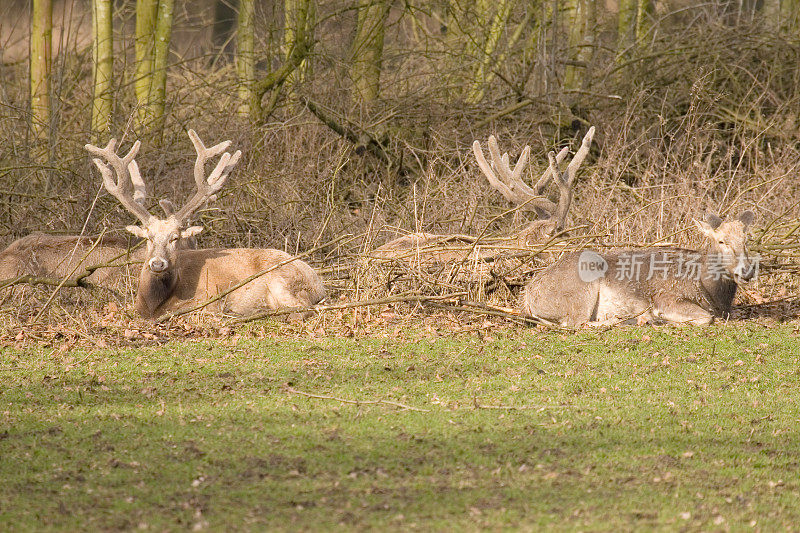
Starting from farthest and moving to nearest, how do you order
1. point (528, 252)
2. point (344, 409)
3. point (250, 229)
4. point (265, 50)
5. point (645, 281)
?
1. point (265, 50)
2. point (250, 229)
3. point (528, 252)
4. point (645, 281)
5. point (344, 409)

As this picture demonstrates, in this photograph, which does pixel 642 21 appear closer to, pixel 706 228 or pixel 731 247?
pixel 706 228

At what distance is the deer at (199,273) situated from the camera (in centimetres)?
1023

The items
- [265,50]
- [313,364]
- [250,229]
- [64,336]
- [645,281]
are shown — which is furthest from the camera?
[265,50]

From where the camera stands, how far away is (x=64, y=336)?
919cm

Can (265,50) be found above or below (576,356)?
above

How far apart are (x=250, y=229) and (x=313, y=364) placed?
5.05m

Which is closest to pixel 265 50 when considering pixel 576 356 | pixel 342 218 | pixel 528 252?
pixel 342 218

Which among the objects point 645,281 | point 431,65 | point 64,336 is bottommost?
point 64,336

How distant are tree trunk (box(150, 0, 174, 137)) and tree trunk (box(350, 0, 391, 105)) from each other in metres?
2.71

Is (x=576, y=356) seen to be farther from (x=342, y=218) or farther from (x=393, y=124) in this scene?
(x=393, y=124)

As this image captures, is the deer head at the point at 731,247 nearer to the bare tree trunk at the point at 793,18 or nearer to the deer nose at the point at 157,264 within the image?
the deer nose at the point at 157,264

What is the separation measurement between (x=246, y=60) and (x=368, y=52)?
6.05 ft

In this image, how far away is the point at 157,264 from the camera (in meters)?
9.95

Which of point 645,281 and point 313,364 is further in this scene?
point 645,281
